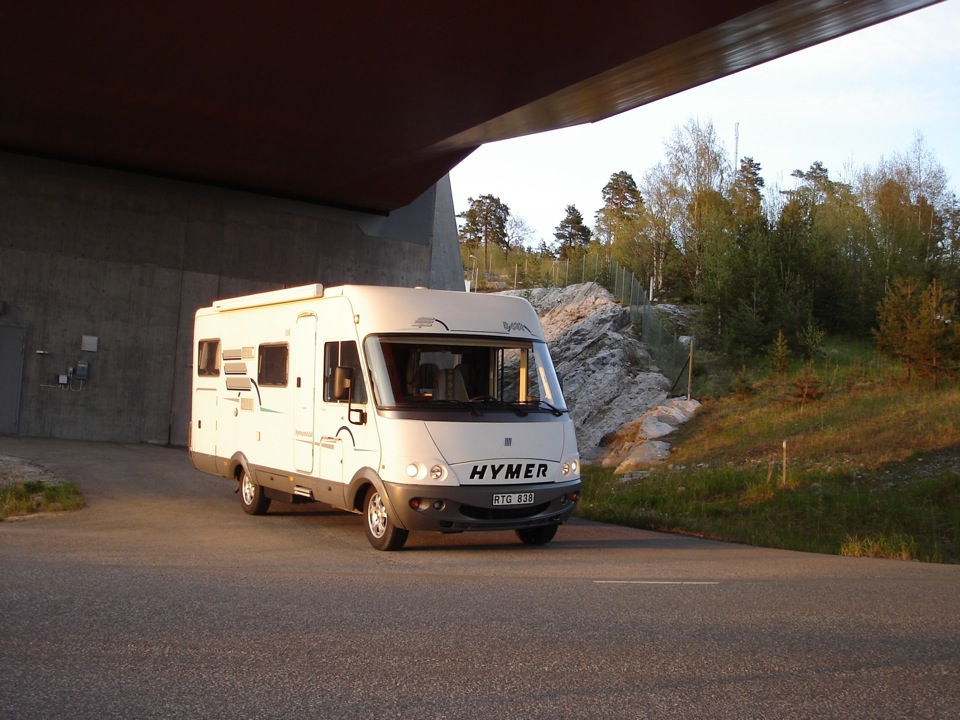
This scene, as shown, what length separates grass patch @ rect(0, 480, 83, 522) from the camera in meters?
12.8

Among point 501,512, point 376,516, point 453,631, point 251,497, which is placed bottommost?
point 453,631

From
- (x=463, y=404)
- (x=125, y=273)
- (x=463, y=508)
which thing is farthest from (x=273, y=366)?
(x=125, y=273)

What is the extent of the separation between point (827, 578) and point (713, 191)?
36714 mm

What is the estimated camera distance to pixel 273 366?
12852mm

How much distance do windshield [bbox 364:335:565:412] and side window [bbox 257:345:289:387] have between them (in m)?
2.14

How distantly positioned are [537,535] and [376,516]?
202 centimetres

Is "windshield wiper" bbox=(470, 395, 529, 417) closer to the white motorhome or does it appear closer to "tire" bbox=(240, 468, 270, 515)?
the white motorhome

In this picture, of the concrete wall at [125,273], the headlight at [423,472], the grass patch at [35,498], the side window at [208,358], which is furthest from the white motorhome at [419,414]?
the concrete wall at [125,273]

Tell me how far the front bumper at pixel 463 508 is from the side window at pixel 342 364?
1176 mm

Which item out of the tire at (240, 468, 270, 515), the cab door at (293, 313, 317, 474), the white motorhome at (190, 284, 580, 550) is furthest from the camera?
the tire at (240, 468, 270, 515)

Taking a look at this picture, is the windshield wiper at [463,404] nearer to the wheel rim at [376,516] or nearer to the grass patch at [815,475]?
the wheel rim at [376,516]

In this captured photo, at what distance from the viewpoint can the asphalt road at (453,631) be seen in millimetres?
4949

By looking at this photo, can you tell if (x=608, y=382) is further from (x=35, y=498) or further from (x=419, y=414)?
(x=419, y=414)

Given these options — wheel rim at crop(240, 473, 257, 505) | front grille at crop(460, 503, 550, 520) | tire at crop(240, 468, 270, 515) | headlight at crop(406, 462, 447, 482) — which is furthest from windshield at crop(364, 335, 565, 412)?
wheel rim at crop(240, 473, 257, 505)
